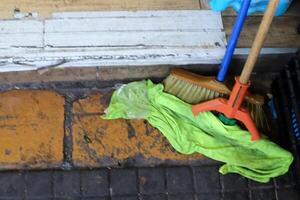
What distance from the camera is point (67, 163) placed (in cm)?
197

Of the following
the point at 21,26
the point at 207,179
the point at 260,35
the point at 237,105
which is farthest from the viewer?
the point at 207,179

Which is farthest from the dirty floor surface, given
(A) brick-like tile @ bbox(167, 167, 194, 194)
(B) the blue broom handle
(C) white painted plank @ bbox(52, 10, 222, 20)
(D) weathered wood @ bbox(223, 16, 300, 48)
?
(D) weathered wood @ bbox(223, 16, 300, 48)

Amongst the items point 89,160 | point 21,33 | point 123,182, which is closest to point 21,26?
point 21,33

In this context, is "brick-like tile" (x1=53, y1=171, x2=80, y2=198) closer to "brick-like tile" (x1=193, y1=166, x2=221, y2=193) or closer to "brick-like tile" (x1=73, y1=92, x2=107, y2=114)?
"brick-like tile" (x1=73, y1=92, x2=107, y2=114)

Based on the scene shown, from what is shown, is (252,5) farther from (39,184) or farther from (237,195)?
(39,184)

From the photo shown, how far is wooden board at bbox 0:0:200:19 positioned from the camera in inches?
74.9

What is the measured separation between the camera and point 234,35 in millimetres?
1646

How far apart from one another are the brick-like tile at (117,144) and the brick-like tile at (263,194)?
0.27 meters

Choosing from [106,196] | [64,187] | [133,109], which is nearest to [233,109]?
[133,109]

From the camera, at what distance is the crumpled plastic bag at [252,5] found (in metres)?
1.88

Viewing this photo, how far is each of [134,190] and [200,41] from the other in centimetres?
67

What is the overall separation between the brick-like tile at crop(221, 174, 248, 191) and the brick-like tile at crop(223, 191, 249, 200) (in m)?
0.02

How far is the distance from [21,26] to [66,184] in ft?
2.18

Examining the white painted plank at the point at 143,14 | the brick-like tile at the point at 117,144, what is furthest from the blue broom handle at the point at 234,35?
the brick-like tile at the point at 117,144
